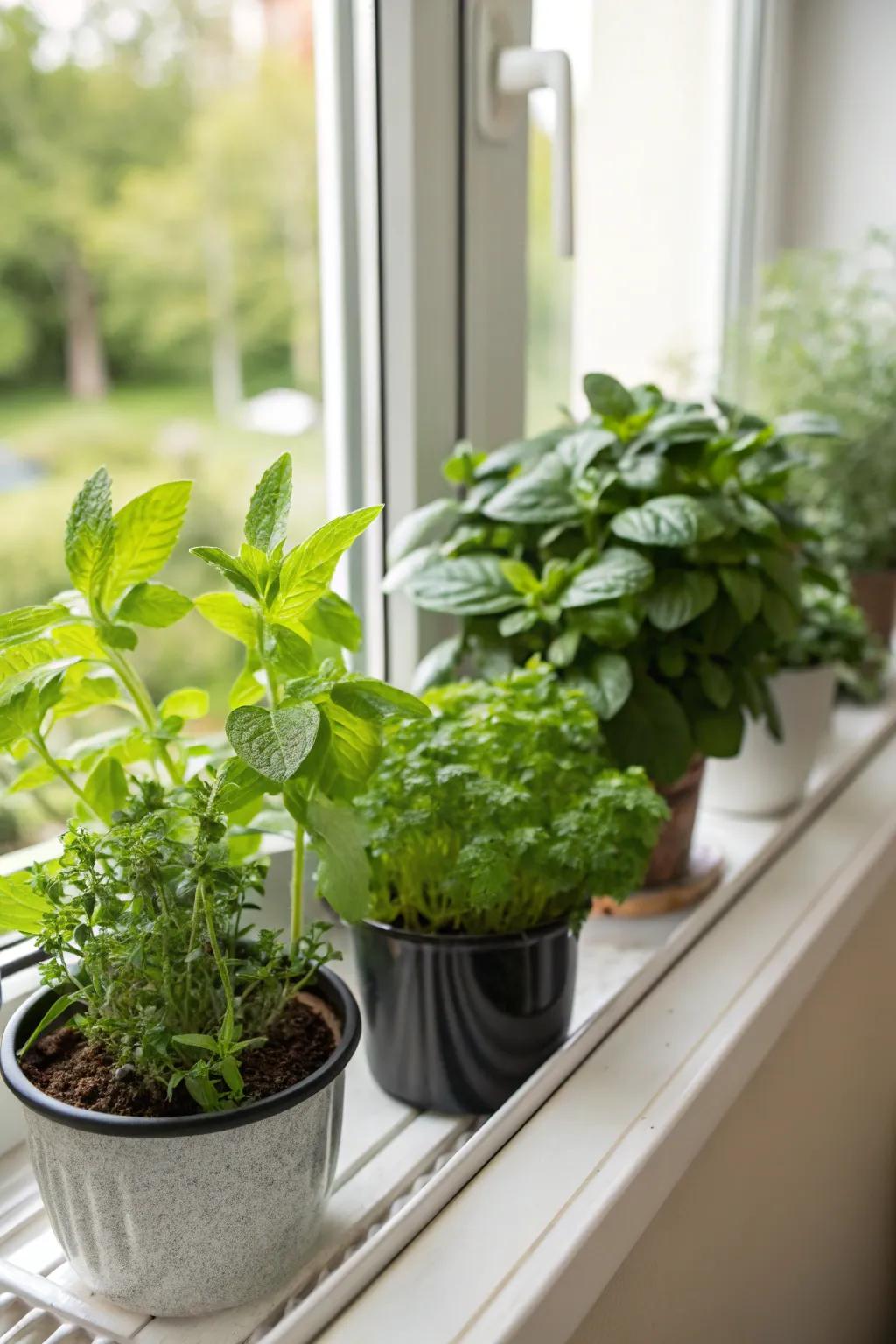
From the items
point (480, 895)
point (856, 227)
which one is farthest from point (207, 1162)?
point (856, 227)

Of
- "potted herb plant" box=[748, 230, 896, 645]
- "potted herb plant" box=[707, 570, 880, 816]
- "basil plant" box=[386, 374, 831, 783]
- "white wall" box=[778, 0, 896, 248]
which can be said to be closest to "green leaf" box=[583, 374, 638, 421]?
"basil plant" box=[386, 374, 831, 783]

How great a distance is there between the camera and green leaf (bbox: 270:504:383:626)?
0.60 m

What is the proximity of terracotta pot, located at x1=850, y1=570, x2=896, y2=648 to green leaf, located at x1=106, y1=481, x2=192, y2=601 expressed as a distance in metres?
1.32

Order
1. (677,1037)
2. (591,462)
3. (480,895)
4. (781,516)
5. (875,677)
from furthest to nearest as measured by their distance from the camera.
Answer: (875,677) → (781,516) → (591,462) → (677,1037) → (480,895)

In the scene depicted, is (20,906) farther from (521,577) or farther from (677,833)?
(677,833)

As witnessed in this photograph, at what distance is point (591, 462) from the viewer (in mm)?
991

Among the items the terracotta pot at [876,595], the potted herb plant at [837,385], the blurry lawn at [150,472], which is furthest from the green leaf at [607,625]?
the terracotta pot at [876,595]

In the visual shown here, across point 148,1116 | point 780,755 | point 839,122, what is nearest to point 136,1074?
point 148,1116

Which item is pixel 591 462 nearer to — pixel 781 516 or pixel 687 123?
pixel 781 516

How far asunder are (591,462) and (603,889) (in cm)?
40

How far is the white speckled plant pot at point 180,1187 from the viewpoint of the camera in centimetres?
56

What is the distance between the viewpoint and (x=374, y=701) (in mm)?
634

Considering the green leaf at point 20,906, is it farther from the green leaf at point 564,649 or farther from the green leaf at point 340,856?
the green leaf at point 564,649

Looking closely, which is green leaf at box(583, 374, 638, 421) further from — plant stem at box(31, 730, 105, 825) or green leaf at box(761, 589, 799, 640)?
plant stem at box(31, 730, 105, 825)
